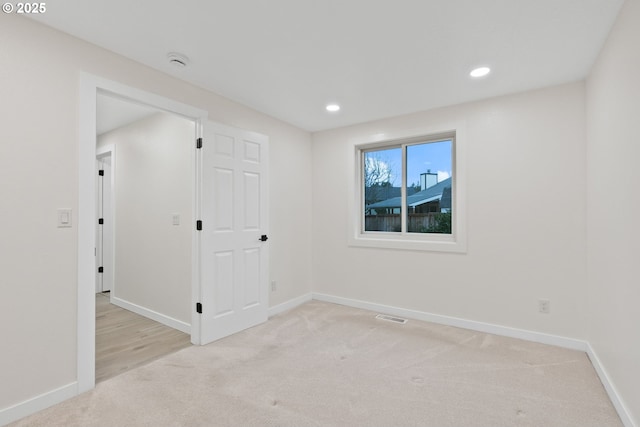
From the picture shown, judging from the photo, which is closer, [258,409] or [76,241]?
[258,409]

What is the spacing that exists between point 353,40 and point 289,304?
121 inches

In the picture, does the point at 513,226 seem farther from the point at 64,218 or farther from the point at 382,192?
the point at 64,218

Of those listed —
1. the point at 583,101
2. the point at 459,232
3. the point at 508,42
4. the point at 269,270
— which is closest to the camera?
the point at 508,42

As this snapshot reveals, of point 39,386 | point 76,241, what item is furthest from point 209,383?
point 76,241

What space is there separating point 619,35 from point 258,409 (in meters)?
3.17

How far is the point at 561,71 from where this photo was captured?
2.50 metres

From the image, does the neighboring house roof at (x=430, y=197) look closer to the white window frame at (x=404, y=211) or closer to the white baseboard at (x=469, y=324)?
the white window frame at (x=404, y=211)

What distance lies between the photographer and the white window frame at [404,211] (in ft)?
10.7

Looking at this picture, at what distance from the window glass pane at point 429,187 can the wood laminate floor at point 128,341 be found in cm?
287

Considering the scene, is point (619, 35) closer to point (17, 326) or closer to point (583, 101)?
point (583, 101)

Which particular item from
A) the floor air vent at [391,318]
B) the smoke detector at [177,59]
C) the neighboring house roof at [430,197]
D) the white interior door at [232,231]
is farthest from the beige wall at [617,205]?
the white interior door at [232,231]

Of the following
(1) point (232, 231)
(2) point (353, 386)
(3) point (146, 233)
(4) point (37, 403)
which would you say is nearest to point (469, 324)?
(2) point (353, 386)

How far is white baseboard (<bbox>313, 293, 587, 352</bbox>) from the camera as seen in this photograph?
8.98 feet

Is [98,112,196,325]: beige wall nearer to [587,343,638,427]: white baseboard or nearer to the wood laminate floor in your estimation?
the wood laminate floor
